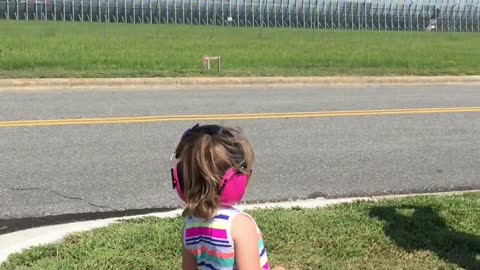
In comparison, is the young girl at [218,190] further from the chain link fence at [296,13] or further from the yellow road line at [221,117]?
the chain link fence at [296,13]

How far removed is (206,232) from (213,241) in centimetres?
4

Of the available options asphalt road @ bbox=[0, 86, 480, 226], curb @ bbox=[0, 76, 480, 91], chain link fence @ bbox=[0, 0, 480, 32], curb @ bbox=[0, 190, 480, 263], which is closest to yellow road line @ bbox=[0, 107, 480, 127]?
asphalt road @ bbox=[0, 86, 480, 226]

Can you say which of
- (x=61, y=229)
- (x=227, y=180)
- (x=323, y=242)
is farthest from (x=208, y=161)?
(x=61, y=229)

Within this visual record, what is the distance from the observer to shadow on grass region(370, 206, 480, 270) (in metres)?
3.86

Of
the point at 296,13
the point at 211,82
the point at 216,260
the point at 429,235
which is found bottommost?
the point at 296,13

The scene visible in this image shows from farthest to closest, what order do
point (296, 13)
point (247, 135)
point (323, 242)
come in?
point (296, 13)
point (247, 135)
point (323, 242)

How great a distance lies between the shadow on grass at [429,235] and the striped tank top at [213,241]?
7.30ft

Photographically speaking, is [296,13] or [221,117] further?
[296,13]

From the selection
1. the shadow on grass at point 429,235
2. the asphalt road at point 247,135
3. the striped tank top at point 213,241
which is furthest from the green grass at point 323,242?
the striped tank top at point 213,241

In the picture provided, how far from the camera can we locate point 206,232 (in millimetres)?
1937

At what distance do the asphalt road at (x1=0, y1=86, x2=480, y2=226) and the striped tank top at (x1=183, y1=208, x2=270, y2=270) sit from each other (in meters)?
3.04

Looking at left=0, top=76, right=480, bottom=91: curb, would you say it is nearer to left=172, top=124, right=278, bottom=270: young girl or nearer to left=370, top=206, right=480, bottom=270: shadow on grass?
left=370, top=206, right=480, bottom=270: shadow on grass

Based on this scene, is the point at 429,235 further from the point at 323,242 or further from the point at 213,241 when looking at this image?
the point at 213,241

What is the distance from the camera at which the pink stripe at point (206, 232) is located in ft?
6.22
